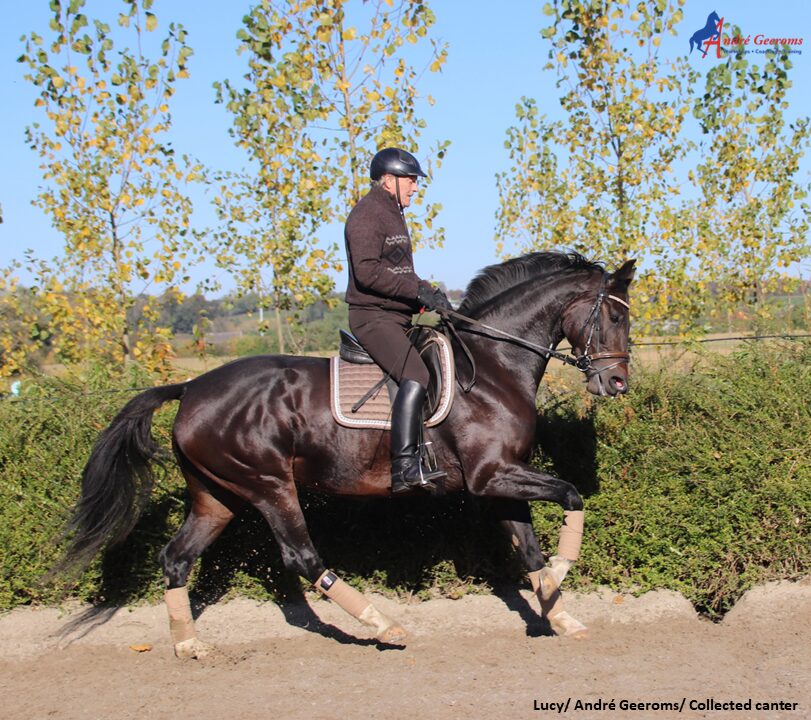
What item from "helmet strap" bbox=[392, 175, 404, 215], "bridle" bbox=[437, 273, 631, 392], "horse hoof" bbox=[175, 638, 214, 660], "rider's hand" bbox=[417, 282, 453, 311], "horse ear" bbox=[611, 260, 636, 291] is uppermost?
"helmet strap" bbox=[392, 175, 404, 215]

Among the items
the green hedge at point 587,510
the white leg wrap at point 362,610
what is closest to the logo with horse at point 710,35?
the green hedge at point 587,510

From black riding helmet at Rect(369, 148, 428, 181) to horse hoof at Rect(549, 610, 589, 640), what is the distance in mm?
3114

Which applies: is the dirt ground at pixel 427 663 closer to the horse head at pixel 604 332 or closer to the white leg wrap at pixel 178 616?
the white leg wrap at pixel 178 616

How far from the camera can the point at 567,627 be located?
584cm

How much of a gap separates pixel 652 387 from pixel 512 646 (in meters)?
2.37

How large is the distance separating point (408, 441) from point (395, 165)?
1788mm

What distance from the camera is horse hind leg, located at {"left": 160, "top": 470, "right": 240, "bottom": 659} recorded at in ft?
19.6

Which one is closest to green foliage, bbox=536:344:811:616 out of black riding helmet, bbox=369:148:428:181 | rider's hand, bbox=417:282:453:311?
rider's hand, bbox=417:282:453:311

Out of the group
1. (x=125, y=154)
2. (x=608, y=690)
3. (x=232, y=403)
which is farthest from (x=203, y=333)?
(x=608, y=690)

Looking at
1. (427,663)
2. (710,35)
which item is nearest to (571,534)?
(427,663)

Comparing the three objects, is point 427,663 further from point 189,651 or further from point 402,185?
point 402,185

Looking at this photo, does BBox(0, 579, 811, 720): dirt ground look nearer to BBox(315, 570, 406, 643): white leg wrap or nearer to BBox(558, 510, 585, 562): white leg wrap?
BBox(315, 570, 406, 643): white leg wrap

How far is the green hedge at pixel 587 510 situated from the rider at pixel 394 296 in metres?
1.44

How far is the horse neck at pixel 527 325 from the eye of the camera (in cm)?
578
